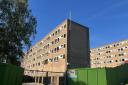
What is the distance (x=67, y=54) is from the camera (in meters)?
51.0

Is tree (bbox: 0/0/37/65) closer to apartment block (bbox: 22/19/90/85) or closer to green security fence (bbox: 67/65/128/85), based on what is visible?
green security fence (bbox: 67/65/128/85)

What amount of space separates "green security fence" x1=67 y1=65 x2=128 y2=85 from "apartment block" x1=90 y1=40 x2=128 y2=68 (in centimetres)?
4941

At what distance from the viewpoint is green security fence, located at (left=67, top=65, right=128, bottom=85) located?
80.3ft

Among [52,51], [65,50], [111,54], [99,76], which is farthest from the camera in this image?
[111,54]

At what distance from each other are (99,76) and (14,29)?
11454mm

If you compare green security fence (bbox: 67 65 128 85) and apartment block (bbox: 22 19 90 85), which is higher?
apartment block (bbox: 22 19 90 85)

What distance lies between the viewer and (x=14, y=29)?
2548cm

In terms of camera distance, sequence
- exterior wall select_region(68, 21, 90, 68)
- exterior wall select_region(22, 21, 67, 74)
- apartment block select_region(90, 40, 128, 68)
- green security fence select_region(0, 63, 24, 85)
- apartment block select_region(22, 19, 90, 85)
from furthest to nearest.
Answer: apartment block select_region(90, 40, 128, 68), exterior wall select_region(22, 21, 67, 74), exterior wall select_region(68, 21, 90, 68), apartment block select_region(22, 19, 90, 85), green security fence select_region(0, 63, 24, 85)

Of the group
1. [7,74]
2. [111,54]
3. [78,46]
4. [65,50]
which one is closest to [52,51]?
[65,50]

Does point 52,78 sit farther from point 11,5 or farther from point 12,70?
point 12,70

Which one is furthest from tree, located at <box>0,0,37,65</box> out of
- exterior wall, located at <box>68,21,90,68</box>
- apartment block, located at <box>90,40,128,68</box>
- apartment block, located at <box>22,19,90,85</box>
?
apartment block, located at <box>90,40,128,68</box>

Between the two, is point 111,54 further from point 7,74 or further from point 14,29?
point 7,74

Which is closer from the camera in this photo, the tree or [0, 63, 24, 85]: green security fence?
[0, 63, 24, 85]: green security fence

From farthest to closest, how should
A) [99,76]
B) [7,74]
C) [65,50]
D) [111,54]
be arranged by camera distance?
[111,54]
[65,50]
[99,76]
[7,74]
